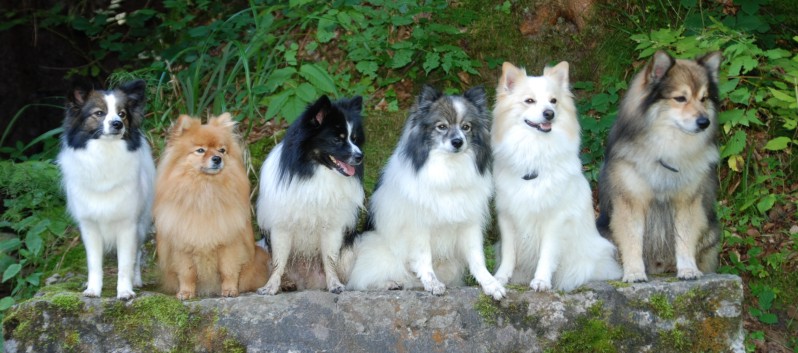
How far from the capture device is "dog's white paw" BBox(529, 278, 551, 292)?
4.55 meters

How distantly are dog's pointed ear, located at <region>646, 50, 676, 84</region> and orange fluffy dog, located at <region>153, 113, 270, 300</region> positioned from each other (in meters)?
2.49

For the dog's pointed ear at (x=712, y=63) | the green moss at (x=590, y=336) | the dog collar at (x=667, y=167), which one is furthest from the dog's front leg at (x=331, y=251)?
the dog's pointed ear at (x=712, y=63)

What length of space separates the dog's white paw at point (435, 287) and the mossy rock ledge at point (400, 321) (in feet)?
0.12

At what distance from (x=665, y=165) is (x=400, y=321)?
5.96 feet

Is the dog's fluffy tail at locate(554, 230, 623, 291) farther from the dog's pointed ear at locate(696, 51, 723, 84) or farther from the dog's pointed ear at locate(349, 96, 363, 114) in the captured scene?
the dog's pointed ear at locate(349, 96, 363, 114)

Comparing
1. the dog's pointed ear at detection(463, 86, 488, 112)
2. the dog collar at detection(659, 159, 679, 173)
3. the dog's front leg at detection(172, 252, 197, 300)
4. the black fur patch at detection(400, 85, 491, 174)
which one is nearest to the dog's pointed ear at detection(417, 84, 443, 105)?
the black fur patch at detection(400, 85, 491, 174)

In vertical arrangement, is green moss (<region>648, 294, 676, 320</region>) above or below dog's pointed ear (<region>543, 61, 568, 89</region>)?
below

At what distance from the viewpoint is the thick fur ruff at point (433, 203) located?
4.49 m

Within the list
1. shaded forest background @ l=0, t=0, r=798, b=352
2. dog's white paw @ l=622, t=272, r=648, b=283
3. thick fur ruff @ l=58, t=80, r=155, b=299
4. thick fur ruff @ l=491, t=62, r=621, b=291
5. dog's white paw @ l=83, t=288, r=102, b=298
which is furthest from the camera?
shaded forest background @ l=0, t=0, r=798, b=352

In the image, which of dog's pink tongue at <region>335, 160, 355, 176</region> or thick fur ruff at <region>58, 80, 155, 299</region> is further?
dog's pink tongue at <region>335, 160, 355, 176</region>

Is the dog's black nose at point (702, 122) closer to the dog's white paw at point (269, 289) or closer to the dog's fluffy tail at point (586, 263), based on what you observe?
the dog's fluffy tail at point (586, 263)

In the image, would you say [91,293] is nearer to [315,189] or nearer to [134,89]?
[134,89]

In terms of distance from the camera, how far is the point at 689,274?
4.66 meters

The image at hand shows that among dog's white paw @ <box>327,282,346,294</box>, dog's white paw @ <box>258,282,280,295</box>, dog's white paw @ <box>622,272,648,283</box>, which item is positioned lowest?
dog's white paw @ <box>258,282,280,295</box>
